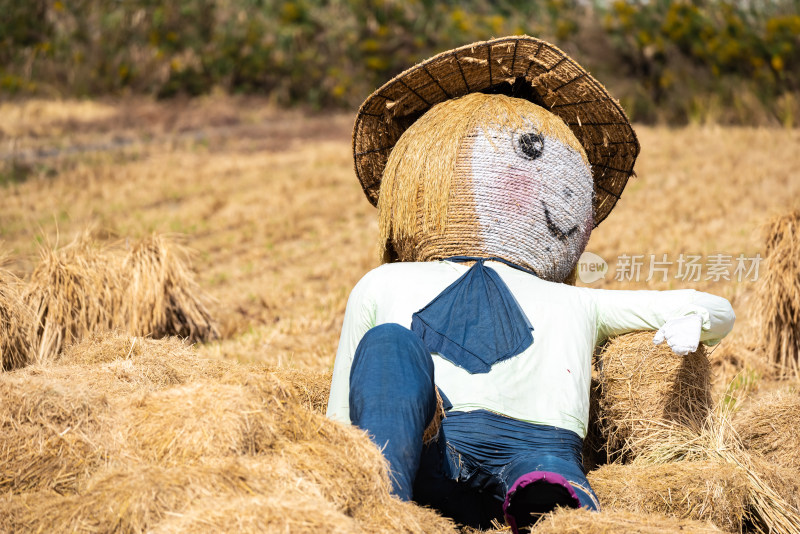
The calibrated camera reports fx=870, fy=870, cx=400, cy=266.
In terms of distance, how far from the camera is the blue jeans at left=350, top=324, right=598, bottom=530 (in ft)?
8.20

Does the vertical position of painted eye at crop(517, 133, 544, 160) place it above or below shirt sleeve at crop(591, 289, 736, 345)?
above

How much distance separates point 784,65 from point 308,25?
8.30 metres

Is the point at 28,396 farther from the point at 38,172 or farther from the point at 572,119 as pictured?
the point at 38,172

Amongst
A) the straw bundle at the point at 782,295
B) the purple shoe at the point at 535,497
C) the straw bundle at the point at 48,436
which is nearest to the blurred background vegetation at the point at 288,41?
the straw bundle at the point at 782,295

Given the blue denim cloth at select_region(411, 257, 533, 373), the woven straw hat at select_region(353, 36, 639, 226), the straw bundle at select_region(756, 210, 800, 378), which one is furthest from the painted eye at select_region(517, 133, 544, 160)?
the straw bundle at select_region(756, 210, 800, 378)

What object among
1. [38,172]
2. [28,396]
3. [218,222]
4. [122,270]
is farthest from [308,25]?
[28,396]

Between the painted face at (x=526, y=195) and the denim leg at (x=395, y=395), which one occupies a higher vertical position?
the painted face at (x=526, y=195)

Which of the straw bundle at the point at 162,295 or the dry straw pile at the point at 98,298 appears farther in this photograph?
the straw bundle at the point at 162,295

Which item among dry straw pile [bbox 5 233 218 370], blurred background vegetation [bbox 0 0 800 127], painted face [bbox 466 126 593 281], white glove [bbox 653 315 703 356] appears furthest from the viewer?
blurred background vegetation [bbox 0 0 800 127]

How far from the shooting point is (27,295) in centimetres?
410

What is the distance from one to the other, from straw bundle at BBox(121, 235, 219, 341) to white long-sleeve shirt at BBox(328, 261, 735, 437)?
1.72 metres

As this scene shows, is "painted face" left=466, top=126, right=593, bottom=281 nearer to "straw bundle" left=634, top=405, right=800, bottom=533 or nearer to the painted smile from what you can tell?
the painted smile

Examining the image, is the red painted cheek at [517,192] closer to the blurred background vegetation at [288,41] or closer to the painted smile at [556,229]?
the painted smile at [556,229]

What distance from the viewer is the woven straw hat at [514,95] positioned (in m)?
3.58
